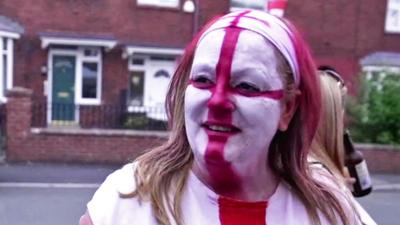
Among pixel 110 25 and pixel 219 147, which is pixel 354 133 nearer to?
pixel 110 25

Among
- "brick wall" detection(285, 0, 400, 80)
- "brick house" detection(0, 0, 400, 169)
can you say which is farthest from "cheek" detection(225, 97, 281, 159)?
"brick wall" detection(285, 0, 400, 80)

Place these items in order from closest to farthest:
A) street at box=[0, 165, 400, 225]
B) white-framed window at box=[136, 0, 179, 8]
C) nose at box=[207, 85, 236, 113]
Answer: nose at box=[207, 85, 236, 113] < street at box=[0, 165, 400, 225] < white-framed window at box=[136, 0, 179, 8]

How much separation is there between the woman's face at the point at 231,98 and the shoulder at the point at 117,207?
0.18 meters

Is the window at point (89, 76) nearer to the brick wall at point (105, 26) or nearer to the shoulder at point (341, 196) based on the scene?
the brick wall at point (105, 26)

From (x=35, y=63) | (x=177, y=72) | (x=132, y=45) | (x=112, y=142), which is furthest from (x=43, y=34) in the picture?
(x=177, y=72)

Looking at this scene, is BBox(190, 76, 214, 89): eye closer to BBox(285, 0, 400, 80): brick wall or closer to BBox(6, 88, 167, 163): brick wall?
BBox(6, 88, 167, 163): brick wall

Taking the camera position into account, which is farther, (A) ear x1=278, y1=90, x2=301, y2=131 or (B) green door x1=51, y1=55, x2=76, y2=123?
(B) green door x1=51, y1=55, x2=76, y2=123

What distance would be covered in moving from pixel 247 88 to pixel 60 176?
36.4 ft

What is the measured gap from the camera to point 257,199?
157 cm

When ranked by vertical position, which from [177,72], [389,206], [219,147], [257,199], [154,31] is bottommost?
[389,206]

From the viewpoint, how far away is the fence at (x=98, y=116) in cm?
1526

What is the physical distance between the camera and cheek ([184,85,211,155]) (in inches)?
57.1

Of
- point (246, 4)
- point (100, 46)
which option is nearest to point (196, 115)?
point (100, 46)

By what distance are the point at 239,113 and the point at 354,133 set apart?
15090 millimetres
